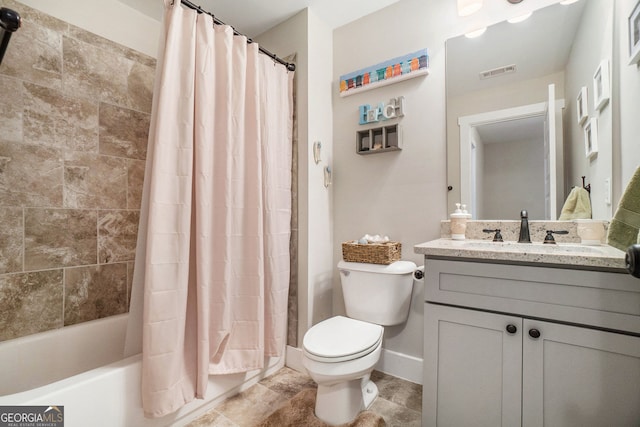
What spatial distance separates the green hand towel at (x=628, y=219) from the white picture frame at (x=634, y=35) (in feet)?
1.61

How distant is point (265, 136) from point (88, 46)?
118 centimetres

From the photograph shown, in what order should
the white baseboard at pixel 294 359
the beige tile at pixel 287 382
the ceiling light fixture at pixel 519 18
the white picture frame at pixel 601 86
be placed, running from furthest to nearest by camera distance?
the white baseboard at pixel 294 359 → the beige tile at pixel 287 382 → the ceiling light fixture at pixel 519 18 → the white picture frame at pixel 601 86

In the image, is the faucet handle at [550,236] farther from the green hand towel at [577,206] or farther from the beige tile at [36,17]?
the beige tile at [36,17]

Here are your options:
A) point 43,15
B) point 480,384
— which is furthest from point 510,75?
point 43,15

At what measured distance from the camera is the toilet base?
1.46 m

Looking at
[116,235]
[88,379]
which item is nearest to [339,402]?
[88,379]

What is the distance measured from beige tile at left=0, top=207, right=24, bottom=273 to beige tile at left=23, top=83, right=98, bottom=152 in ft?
1.29

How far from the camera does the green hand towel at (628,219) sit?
927 millimetres

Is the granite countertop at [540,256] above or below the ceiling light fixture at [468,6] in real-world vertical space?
below

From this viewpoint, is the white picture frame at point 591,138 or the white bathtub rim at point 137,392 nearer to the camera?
the white bathtub rim at point 137,392

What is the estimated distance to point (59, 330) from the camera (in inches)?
61.3

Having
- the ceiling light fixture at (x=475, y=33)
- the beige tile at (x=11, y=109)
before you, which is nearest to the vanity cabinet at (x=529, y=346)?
the ceiling light fixture at (x=475, y=33)

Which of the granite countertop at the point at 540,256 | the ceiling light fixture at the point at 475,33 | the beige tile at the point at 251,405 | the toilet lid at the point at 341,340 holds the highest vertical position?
the ceiling light fixture at the point at 475,33

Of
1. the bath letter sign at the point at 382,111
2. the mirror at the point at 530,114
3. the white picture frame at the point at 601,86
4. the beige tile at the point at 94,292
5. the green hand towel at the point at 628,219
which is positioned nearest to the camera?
the green hand towel at the point at 628,219
